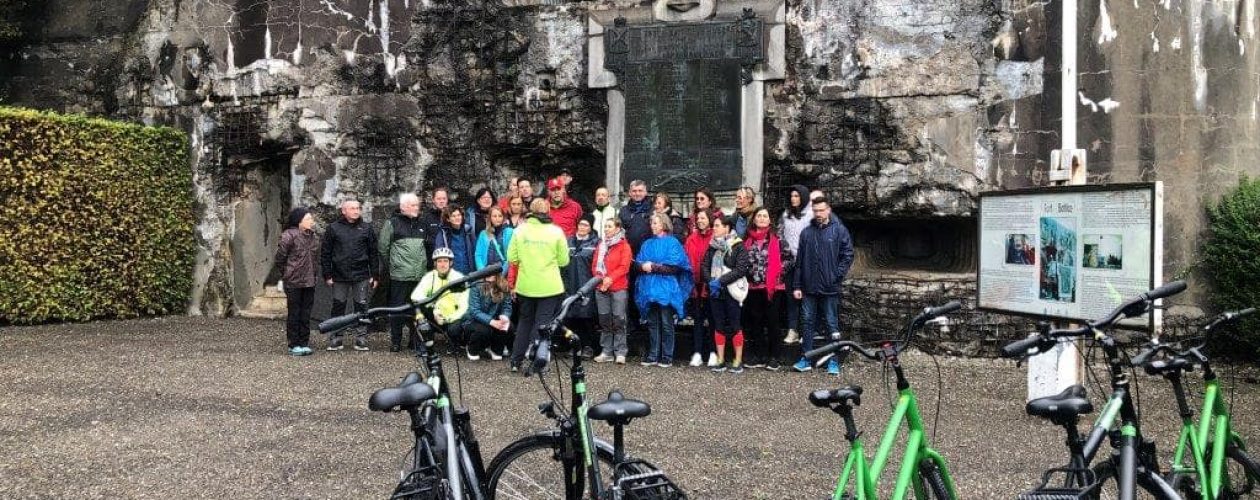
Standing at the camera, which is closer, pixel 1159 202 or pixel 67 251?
pixel 1159 202

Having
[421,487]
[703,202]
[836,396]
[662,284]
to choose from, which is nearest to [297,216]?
[662,284]

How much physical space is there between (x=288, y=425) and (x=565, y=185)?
4998 mm

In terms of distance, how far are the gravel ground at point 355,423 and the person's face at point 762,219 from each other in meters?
1.39

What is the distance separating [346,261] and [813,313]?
15.5 ft

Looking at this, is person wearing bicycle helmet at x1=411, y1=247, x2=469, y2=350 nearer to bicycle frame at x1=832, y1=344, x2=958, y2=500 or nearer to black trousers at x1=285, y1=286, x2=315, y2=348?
black trousers at x1=285, y1=286, x2=315, y2=348

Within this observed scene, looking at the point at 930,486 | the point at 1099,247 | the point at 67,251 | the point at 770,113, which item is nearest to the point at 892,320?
the point at 770,113

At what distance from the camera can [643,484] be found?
11.2 feet

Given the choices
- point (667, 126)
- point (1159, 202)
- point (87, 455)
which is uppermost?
point (667, 126)

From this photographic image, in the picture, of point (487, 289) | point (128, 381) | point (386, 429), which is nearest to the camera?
point (386, 429)

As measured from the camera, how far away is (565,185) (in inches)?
416

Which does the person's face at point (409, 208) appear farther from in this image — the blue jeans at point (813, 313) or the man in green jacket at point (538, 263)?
the blue jeans at point (813, 313)

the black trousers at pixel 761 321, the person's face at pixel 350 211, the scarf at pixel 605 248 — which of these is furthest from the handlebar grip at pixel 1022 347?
the person's face at pixel 350 211

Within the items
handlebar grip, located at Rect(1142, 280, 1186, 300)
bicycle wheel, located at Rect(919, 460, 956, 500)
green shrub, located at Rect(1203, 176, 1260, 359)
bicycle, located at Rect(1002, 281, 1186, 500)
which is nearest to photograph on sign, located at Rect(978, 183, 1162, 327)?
handlebar grip, located at Rect(1142, 280, 1186, 300)

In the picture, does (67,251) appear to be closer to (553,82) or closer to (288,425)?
(553,82)
